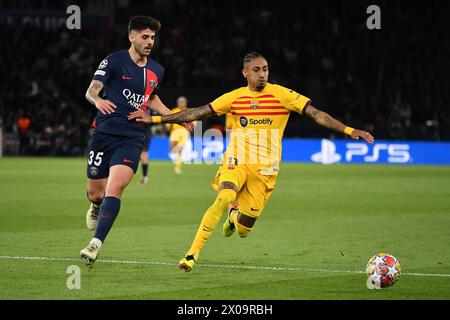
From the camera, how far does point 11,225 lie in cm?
→ 1431

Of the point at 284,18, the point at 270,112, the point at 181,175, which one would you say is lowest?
the point at 181,175

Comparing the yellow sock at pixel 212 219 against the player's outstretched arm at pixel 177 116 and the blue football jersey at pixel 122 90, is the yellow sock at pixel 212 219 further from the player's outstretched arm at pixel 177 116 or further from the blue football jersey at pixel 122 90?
the blue football jersey at pixel 122 90

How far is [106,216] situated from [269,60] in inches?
1165

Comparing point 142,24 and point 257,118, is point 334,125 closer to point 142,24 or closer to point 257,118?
point 257,118

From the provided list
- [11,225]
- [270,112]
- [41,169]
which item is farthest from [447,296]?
[41,169]

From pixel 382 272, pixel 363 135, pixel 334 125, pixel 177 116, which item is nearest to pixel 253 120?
pixel 177 116

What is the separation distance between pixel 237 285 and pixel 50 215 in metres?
7.50

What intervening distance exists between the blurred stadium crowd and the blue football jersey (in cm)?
2574

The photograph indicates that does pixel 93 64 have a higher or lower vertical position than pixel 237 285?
higher

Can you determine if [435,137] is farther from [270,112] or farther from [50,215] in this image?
[270,112]

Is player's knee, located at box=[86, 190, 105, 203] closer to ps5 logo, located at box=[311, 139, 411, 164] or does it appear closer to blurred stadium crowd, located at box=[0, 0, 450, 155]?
ps5 logo, located at box=[311, 139, 411, 164]

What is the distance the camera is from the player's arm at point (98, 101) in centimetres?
1027

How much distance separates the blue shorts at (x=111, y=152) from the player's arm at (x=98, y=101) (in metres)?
0.40

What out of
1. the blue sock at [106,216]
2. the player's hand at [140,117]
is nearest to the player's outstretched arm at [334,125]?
the player's hand at [140,117]
